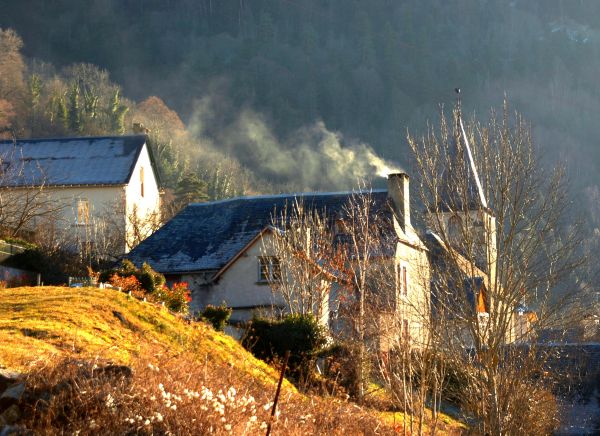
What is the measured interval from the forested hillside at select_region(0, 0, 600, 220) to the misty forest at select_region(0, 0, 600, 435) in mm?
340

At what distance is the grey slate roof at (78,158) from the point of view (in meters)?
52.8

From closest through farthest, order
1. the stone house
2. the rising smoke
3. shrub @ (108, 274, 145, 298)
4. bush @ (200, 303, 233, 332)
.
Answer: shrub @ (108, 274, 145, 298) < bush @ (200, 303, 233, 332) < the stone house < the rising smoke

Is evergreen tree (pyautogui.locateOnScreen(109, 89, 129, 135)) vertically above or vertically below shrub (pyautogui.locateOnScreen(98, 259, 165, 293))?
above

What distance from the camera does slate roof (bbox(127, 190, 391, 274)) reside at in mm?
38438

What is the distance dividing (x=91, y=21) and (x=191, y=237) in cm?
11470

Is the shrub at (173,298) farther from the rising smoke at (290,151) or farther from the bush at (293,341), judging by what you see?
the rising smoke at (290,151)

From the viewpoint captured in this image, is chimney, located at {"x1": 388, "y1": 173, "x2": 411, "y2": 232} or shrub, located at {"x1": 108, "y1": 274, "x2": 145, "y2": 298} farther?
chimney, located at {"x1": 388, "y1": 173, "x2": 411, "y2": 232}

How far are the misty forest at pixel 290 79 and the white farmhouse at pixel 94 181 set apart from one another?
8899 mm

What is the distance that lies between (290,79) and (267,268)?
112m

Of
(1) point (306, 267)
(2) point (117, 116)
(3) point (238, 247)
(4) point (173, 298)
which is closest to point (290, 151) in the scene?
(2) point (117, 116)

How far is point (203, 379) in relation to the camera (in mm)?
13336

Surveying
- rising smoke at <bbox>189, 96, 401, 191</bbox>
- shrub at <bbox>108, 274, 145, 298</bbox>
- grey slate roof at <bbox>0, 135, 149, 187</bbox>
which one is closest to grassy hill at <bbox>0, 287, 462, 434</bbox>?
shrub at <bbox>108, 274, 145, 298</bbox>

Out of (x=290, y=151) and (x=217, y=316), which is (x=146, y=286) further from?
(x=290, y=151)

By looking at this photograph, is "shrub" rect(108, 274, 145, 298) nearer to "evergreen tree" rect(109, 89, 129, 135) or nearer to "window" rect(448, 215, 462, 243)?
"window" rect(448, 215, 462, 243)
